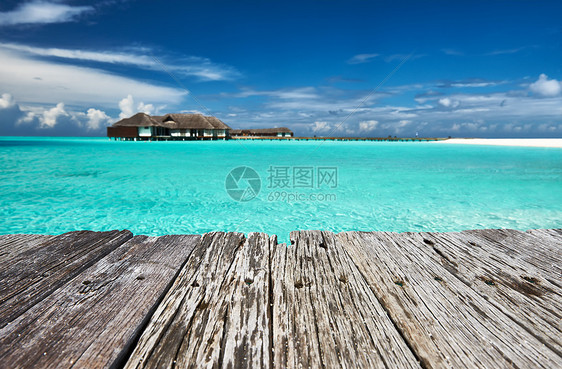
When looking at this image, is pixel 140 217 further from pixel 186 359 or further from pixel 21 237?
pixel 186 359

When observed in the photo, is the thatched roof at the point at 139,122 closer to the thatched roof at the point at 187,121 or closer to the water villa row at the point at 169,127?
the water villa row at the point at 169,127

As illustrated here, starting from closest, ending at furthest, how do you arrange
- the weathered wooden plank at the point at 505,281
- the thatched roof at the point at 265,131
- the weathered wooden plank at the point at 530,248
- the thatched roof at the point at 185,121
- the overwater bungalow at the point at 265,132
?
the weathered wooden plank at the point at 505,281 < the weathered wooden plank at the point at 530,248 < the thatched roof at the point at 185,121 < the overwater bungalow at the point at 265,132 < the thatched roof at the point at 265,131

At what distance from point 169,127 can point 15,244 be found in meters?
58.7

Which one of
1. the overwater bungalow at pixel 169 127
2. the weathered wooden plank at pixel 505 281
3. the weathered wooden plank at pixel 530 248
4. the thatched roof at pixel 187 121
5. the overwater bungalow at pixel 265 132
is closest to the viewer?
the weathered wooden plank at pixel 505 281

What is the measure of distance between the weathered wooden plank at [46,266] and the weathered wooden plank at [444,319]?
181cm

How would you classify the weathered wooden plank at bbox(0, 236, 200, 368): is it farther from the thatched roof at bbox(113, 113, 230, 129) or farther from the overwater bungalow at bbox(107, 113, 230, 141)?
the thatched roof at bbox(113, 113, 230, 129)

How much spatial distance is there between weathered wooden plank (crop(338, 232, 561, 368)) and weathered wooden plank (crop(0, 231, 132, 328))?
181 centimetres

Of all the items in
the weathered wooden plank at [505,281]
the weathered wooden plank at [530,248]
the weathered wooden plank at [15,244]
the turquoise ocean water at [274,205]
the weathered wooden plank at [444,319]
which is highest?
the weathered wooden plank at [15,244]

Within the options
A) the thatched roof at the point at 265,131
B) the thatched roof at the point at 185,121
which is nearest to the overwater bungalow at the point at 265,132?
the thatched roof at the point at 265,131

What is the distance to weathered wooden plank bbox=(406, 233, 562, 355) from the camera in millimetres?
1354

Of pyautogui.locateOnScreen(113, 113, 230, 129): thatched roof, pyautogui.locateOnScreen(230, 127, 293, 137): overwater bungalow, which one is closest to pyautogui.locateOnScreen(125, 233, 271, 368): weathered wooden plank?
pyautogui.locateOnScreen(113, 113, 230, 129): thatched roof

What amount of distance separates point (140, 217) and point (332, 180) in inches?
362

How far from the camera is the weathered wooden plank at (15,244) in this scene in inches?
76.5

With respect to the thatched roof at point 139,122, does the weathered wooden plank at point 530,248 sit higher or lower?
lower
